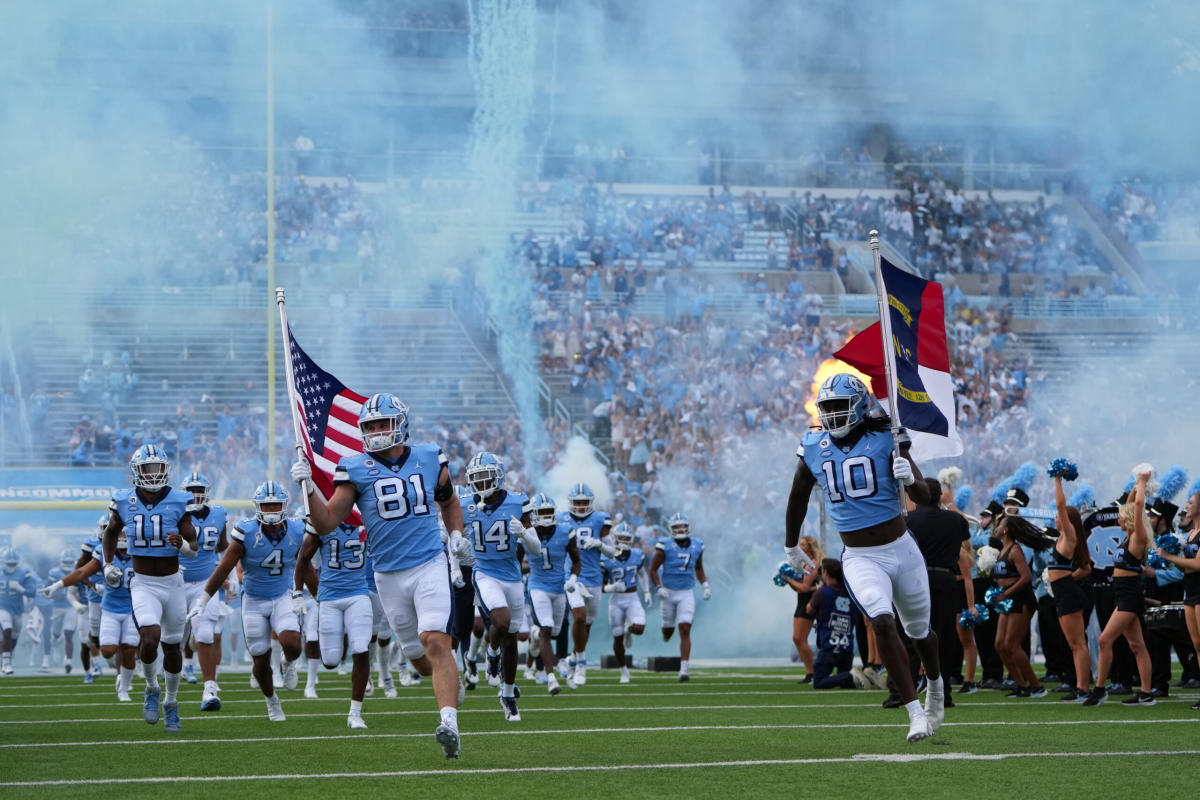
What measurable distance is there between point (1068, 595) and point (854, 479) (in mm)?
3602

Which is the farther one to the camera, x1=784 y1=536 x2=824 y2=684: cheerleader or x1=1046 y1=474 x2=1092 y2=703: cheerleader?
x1=784 y1=536 x2=824 y2=684: cheerleader

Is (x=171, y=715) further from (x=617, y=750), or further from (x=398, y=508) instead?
(x=617, y=750)

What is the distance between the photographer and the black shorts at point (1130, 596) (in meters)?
10.5

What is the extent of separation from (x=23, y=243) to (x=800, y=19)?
57.6ft

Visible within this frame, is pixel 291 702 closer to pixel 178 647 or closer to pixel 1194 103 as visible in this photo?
pixel 178 647

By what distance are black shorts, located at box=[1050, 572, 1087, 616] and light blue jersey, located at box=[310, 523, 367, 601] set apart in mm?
4949

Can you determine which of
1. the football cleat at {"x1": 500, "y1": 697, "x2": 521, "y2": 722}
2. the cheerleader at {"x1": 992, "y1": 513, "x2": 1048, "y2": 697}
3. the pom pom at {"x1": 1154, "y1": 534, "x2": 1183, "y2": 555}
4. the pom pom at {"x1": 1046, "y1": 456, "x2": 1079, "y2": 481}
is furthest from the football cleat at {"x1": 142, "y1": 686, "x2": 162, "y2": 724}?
the pom pom at {"x1": 1154, "y1": 534, "x2": 1183, "y2": 555}

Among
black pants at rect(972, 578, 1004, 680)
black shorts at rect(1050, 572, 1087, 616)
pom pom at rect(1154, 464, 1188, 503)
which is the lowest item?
black pants at rect(972, 578, 1004, 680)

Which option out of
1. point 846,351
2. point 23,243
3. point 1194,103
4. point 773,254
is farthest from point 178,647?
point 1194,103

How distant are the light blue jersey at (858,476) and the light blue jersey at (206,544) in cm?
657

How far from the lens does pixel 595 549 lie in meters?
15.7

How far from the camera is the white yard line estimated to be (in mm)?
7035

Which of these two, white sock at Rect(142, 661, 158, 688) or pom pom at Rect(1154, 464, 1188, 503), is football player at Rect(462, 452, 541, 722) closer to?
white sock at Rect(142, 661, 158, 688)

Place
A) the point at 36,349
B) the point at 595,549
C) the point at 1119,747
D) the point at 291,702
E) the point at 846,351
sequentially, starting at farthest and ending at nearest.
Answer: the point at 36,349
the point at 595,549
the point at 291,702
the point at 846,351
the point at 1119,747
